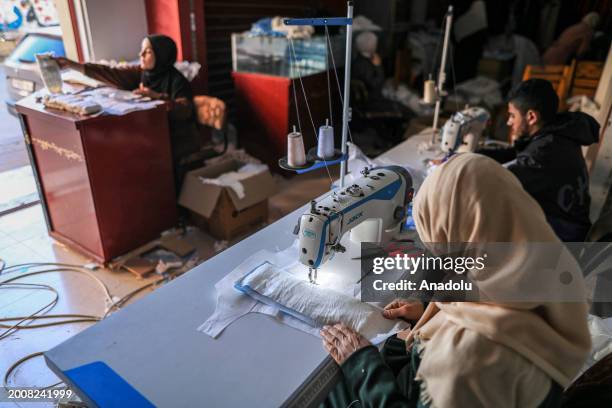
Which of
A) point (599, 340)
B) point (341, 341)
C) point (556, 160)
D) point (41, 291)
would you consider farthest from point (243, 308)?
point (41, 291)

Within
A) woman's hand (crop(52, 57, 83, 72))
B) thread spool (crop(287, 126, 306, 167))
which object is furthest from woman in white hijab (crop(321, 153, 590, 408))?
woman's hand (crop(52, 57, 83, 72))

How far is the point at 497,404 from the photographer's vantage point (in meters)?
0.81

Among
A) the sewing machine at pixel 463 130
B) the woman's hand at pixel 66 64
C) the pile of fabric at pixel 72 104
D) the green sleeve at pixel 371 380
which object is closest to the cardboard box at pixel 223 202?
the pile of fabric at pixel 72 104

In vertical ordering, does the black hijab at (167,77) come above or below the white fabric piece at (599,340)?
above

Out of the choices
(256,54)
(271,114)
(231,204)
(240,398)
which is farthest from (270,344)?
(256,54)

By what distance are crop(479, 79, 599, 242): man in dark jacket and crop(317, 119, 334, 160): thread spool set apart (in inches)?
41.1

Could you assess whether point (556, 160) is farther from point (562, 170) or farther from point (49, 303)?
point (49, 303)

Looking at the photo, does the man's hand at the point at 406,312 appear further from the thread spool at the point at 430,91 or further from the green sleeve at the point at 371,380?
the thread spool at the point at 430,91

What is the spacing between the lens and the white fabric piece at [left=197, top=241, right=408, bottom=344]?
3.93 feet

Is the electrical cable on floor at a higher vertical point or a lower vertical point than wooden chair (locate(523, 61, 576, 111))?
lower

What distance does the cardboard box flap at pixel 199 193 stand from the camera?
298cm

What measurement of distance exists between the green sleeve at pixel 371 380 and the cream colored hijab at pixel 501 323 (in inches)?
5.5

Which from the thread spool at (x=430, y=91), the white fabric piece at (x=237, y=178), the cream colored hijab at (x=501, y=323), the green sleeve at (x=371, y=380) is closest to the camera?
the cream colored hijab at (x=501, y=323)

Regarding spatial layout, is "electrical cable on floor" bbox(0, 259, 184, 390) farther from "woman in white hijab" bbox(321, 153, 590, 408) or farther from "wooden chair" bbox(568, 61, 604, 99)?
"wooden chair" bbox(568, 61, 604, 99)
